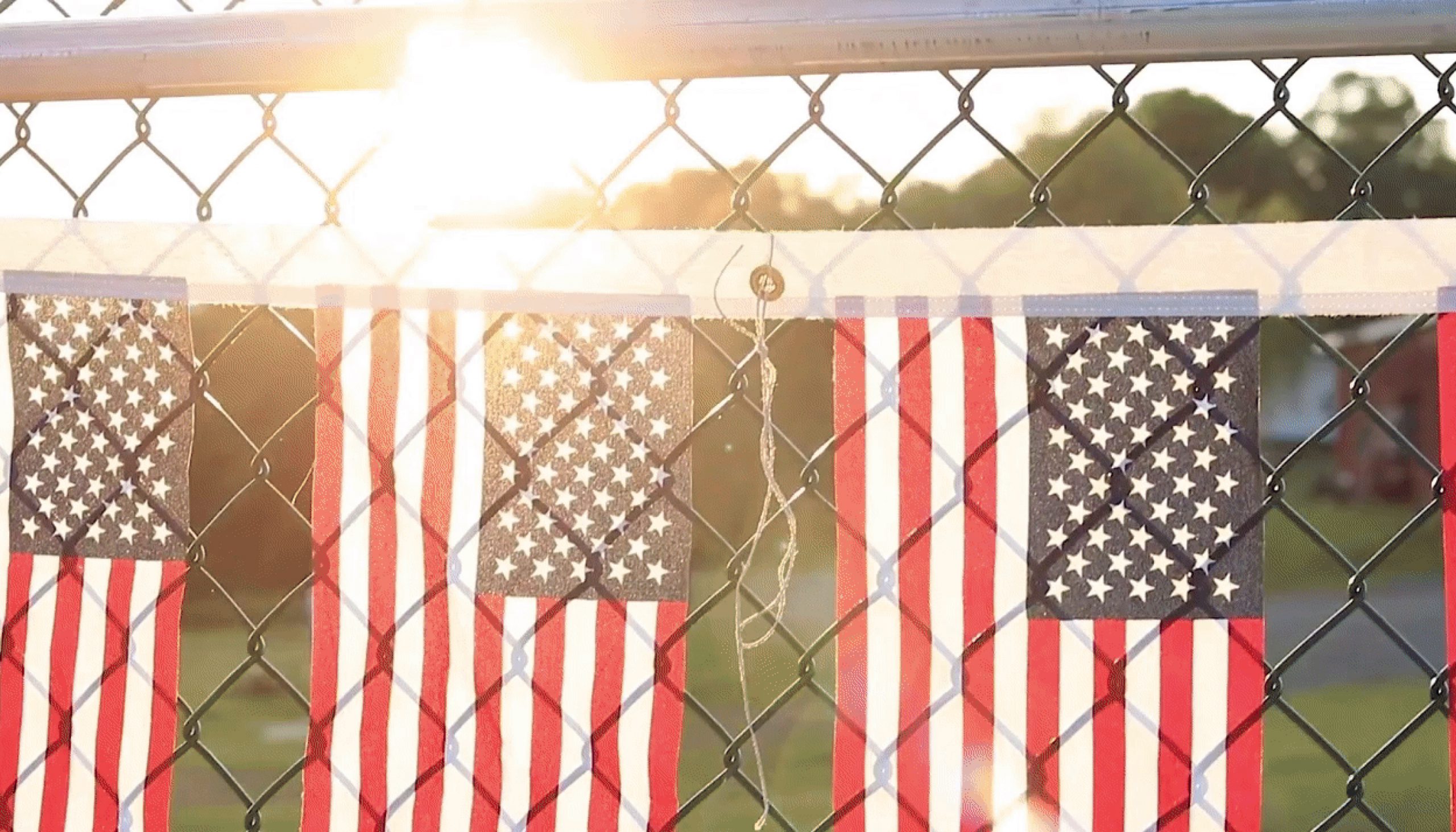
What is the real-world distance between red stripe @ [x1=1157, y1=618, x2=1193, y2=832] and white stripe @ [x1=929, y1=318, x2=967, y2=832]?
208mm

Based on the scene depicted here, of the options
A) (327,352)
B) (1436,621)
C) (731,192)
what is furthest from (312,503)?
(1436,621)

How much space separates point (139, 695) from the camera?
1692mm

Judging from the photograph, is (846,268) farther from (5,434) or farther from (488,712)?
(5,434)

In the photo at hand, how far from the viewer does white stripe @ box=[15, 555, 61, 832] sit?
5.62 ft

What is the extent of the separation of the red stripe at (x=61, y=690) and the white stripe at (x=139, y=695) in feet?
0.23

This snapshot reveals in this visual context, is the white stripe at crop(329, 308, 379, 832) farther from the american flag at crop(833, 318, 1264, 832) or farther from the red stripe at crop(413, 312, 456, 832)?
the american flag at crop(833, 318, 1264, 832)

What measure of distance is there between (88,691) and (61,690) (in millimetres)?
39

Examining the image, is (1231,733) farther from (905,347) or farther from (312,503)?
(312,503)

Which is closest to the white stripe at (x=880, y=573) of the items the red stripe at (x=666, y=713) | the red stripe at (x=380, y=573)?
the red stripe at (x=666, y=713)

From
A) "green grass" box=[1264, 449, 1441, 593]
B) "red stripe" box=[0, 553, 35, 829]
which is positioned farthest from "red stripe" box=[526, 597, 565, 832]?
"green grass" box=[1264, 449, 1441, 593]

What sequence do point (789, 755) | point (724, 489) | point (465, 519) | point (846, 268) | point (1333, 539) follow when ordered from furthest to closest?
point (1333, 539), point (724, 489), point (789, 755), point (465, 519), point (846, 268)

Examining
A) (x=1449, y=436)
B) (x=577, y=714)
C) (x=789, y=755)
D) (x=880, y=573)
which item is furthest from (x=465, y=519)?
(x=789, y=755)

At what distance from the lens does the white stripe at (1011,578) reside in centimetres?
150

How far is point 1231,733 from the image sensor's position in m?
1.49
